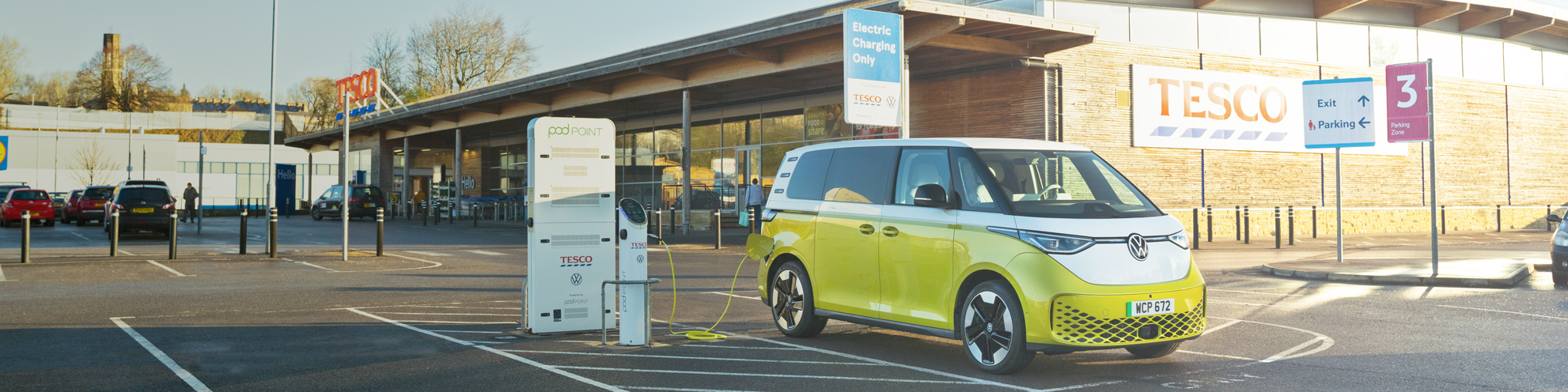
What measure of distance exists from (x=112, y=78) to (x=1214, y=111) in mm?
78161

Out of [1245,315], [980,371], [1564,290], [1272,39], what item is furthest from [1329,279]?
[1272,39]

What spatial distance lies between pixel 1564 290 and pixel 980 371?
31.4ft

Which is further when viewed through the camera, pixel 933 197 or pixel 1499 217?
pixel 1499 217

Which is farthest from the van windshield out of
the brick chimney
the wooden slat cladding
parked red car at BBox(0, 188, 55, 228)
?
the brick chimney

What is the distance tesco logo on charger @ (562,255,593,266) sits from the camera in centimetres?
840

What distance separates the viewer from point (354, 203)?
4003 cm

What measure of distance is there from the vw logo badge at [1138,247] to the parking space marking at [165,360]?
5.50m

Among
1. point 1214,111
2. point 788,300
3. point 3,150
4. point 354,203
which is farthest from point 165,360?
point 3,150

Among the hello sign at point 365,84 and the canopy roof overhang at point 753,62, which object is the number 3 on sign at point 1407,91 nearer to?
the canopy roof overhang at point 753,62

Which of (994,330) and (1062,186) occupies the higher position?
(1062,186)

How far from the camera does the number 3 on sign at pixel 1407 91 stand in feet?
48.6

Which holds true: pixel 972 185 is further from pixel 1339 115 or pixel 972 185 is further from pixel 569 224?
pixel 1339 115

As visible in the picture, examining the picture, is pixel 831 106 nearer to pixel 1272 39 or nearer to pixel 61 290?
pixel 1272 39

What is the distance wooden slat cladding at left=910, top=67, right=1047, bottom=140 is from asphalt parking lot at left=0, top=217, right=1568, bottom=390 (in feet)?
30.3
